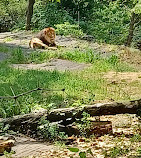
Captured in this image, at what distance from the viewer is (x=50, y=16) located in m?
21.6

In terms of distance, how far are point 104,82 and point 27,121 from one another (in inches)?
161

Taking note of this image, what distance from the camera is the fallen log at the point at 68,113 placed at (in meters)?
5.01

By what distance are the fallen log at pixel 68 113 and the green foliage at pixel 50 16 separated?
16.4 metres

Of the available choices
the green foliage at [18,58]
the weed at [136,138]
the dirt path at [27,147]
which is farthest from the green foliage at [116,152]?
the green foliage at [18,58]

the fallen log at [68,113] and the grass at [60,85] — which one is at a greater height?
the fallen log at [68,113]

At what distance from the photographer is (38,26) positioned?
2230 cm

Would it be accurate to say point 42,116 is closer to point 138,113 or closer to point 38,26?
point 138,113

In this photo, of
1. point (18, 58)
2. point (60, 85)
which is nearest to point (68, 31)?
point (18, 58)

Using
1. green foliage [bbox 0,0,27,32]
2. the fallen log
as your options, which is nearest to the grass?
the fallen log

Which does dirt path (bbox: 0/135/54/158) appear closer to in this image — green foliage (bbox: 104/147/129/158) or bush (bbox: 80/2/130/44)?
green foliage (bbox: 104/147/129/158)

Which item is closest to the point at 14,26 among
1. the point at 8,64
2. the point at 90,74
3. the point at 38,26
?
the point at 38,26

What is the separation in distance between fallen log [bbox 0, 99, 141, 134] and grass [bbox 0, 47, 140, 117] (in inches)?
13.7

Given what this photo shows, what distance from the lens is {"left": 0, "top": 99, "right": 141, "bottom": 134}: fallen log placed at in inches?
197

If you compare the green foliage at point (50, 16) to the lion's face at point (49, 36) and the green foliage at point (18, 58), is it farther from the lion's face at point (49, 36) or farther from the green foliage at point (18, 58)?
the green foliage at point (18, 58)
